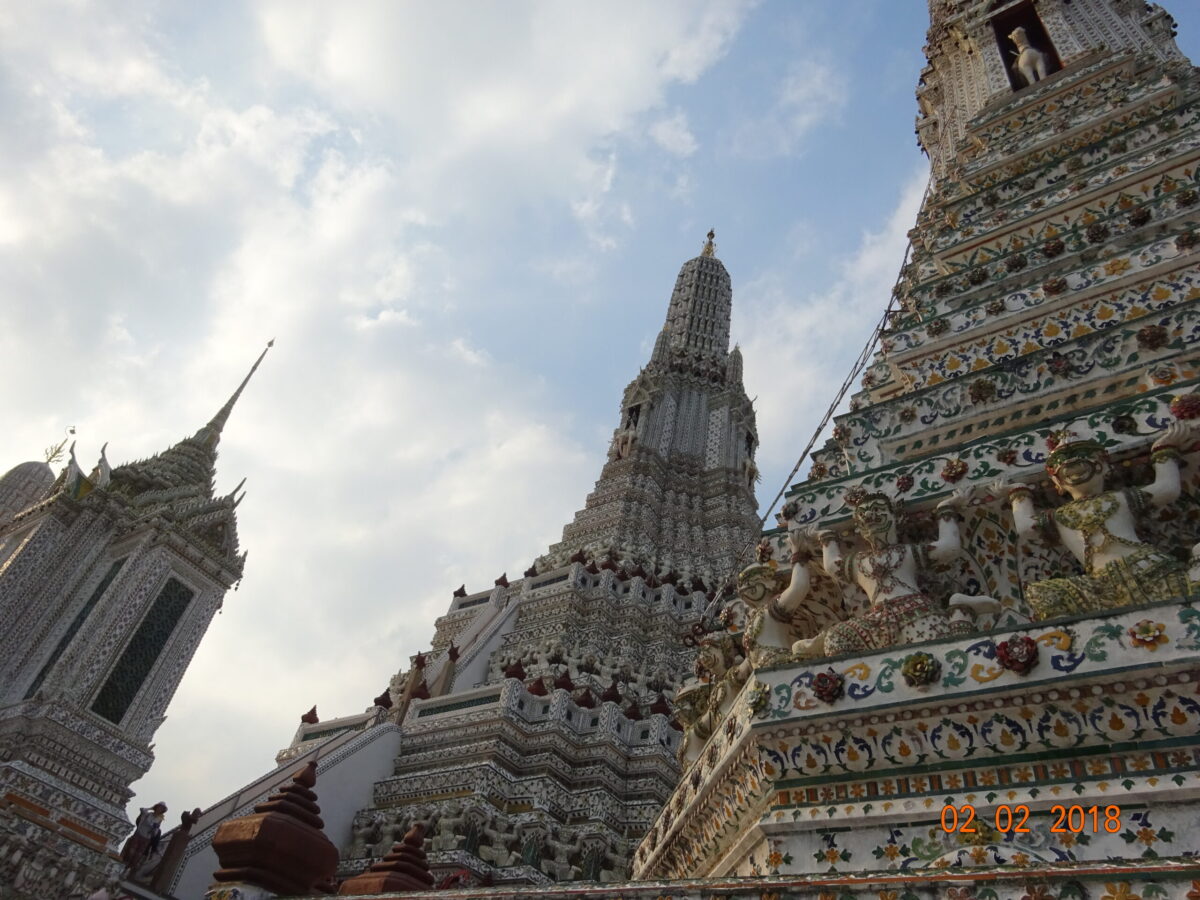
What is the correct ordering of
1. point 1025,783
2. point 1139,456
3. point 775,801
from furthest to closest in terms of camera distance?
point 1139,456 → point 775,801 → point 1025,783

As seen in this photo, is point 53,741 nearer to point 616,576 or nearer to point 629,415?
point 616,576

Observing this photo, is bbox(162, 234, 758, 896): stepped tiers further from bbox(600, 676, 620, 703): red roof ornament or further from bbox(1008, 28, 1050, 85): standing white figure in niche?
bbox(1008, 28, 1050, 85): standing white figure in niche

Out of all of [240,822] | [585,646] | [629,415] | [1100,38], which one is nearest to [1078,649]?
[240,822]

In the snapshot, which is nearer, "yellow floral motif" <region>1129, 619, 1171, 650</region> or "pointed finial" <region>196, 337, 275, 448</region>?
"yellow floral motif" <region>1129, 619, 1171, 650</region>

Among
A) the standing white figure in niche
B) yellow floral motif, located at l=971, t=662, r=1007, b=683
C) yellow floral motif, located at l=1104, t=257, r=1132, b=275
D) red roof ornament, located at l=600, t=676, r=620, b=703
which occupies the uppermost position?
the standing white figure in niche

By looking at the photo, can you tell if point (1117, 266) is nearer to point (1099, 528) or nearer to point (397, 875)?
point (1099, 528)

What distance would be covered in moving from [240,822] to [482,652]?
51.0 feet

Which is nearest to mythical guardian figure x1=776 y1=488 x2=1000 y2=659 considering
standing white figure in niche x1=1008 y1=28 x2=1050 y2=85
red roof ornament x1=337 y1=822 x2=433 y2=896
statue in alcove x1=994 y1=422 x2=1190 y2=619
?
statue in alcove x1=994 y1=422 x2=1190 y2=619

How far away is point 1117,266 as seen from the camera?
6.12m

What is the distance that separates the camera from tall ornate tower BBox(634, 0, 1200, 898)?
9.80 ft

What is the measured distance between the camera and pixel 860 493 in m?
4.71

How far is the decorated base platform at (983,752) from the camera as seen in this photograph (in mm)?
2873
